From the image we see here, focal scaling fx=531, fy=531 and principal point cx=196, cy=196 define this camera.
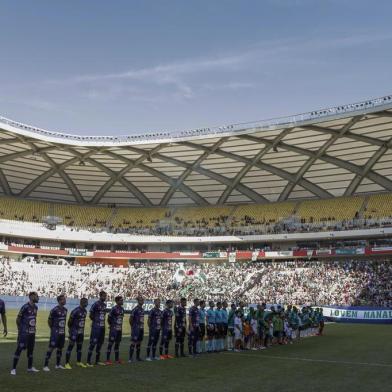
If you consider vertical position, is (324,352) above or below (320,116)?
below

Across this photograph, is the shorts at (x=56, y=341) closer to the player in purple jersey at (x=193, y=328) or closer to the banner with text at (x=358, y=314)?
the player in purple jersey at (x=193, y=328)

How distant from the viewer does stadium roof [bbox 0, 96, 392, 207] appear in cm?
5028

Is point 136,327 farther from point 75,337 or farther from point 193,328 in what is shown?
point 193,328

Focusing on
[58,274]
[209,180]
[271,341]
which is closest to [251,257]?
[209,180]

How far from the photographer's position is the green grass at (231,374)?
39.0 feet

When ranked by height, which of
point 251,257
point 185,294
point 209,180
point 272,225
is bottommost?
point 185,294

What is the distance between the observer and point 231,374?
558 inches

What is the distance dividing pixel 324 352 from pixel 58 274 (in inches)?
1969

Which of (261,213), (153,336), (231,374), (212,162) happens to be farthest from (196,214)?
(231,374)

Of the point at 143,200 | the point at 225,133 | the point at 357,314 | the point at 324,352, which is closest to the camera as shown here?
the point at 324,352

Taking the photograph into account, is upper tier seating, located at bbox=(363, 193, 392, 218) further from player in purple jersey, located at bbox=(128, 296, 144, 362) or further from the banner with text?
player in purple jersey, located at bbox=(128, 296, 144, 362)

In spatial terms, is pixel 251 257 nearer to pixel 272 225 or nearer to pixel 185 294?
pixel 272 225

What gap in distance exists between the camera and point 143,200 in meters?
76.2

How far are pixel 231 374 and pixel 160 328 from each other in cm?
389
